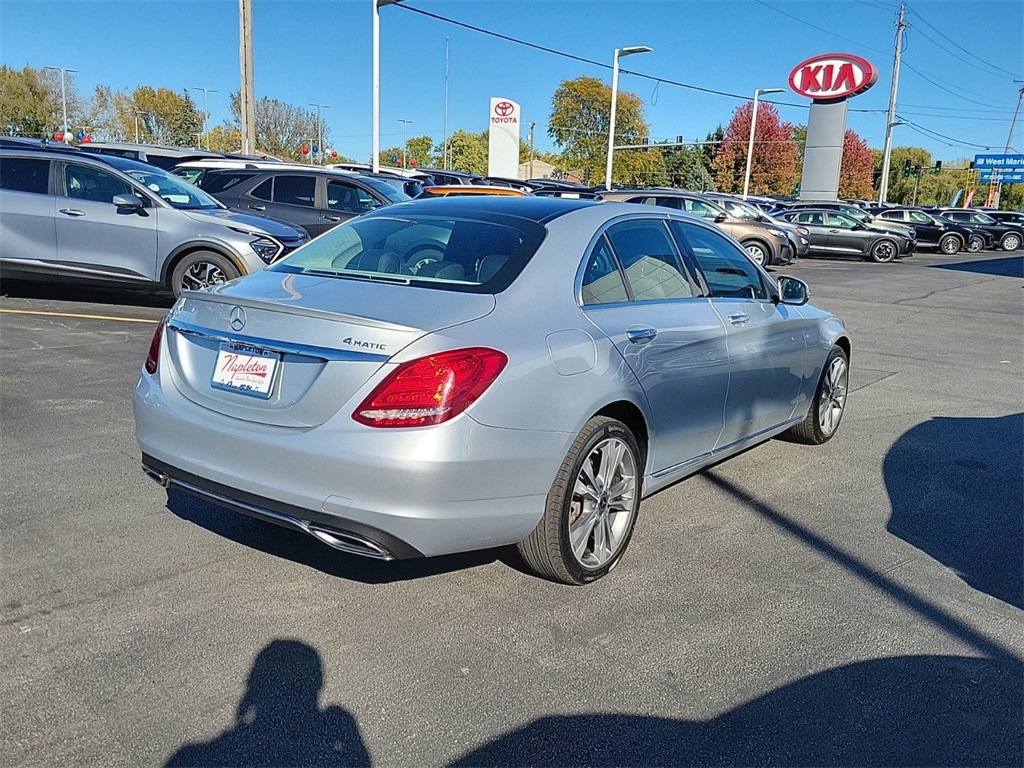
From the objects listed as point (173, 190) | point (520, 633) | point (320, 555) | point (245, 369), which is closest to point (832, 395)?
point (520, 633)

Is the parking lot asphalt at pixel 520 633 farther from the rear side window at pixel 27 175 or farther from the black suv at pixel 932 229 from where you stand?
the black suv at pixel 932 229

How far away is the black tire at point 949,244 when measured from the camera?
33.0 metres

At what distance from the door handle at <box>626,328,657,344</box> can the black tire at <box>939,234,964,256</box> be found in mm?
33324

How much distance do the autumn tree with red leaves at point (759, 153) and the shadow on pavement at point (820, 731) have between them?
8570 cm

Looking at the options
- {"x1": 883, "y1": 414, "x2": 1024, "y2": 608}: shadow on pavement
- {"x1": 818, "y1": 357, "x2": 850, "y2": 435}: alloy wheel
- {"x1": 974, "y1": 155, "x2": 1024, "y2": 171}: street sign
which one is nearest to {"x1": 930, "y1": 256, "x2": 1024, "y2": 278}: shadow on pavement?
{"x1": 883, "y1": 414, "x2": 1024, "y2": 608}: shadow on pavement

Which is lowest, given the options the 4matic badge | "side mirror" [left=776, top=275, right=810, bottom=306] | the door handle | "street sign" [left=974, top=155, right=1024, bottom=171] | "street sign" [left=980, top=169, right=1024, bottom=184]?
the door handle

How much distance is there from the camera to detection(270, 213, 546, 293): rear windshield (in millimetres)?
3631

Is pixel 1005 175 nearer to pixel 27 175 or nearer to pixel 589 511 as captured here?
pixel 27 175

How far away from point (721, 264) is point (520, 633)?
2.56 m

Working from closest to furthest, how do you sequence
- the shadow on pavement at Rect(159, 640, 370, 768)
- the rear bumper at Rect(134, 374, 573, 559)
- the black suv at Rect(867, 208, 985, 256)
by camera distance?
the shadow on pavement at Rect(159, 640, 370, 768) → the rear bumper at Rect(134, 374, 573, 559) → the black suv at Rect(867, 208, 985, 256)

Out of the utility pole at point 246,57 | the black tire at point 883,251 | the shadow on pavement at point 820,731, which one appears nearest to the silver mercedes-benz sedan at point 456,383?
the shadow on pavement at point 820,731

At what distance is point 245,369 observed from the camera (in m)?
3.27

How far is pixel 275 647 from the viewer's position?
3.11 meters

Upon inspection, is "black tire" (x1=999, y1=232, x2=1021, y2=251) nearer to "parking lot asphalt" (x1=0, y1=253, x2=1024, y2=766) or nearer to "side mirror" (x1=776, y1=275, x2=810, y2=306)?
"parking lot asphalt" (x1=0, y1=253, x2=1024, y2=766)
